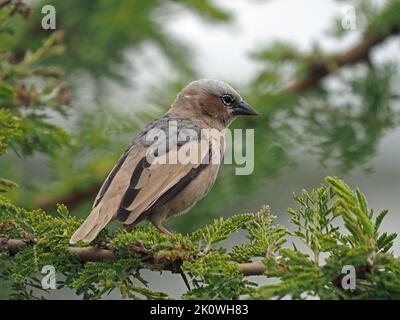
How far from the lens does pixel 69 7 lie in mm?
8695

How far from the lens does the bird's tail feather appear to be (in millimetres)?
3992

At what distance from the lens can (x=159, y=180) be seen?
16.6 ft

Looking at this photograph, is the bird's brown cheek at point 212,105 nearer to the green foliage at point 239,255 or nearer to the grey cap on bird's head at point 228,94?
the grey cap on bird's head at point 228,94

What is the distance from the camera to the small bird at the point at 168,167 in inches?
185

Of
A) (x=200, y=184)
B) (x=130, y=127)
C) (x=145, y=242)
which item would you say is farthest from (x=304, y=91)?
(x=145, y=242)

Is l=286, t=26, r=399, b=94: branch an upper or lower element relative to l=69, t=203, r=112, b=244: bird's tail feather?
upper

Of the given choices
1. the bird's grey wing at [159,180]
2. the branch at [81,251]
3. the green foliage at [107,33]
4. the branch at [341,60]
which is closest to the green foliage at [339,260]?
the branch at [81,251]

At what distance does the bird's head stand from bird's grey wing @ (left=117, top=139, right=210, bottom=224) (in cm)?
89

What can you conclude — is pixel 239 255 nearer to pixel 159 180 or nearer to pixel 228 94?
pixel 159 180

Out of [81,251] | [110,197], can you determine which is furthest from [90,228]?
[110,197]

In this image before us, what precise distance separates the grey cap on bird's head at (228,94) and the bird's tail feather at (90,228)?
93.8 inches

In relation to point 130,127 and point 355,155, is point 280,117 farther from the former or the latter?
point 130,127

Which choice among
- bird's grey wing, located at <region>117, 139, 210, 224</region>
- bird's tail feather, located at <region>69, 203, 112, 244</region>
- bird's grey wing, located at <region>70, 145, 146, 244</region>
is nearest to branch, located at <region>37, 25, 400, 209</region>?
bird's grey wing, located at <region>117, 139, 210, 224</region>

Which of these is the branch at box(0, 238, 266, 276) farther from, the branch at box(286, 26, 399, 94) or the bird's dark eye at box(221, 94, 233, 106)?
the branch at box(286, 26, 399, 94)
